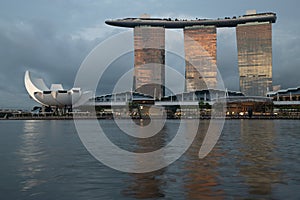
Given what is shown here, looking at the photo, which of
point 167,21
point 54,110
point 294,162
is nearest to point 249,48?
point 167,21

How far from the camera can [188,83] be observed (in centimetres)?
19138

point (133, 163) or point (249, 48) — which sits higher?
point (249, 48)

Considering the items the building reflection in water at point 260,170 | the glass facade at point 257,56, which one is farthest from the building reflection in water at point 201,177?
the glass facade at point 257,56

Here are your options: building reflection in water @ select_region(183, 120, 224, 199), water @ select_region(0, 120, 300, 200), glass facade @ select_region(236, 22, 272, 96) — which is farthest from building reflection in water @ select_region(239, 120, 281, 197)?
glass facade @ select_region(236, 22, 272, 96)

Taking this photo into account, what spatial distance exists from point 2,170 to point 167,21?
629ft

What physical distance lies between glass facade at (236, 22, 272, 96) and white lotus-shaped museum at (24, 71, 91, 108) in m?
86.4

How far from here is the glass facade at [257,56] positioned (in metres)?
179

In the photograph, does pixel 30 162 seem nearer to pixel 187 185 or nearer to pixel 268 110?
pixel 187 185

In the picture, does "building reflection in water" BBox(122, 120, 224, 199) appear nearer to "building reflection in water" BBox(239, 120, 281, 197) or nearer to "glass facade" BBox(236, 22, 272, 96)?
"building reflection in water" BBox(239, 120, 281, 197)

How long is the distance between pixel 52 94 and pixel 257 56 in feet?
341

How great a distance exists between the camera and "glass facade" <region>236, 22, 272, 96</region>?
178750 millimetres

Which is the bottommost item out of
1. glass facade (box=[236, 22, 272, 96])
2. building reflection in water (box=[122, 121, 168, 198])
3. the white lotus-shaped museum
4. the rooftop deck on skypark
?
building reflection in water (box=[122, 121, 168, 198])

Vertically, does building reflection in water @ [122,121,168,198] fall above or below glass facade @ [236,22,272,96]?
below

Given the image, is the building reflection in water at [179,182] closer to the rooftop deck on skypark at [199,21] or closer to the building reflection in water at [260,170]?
the building reflection in water at [260,170]
